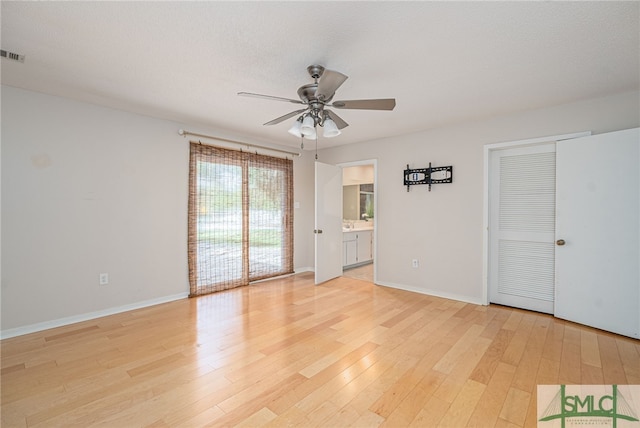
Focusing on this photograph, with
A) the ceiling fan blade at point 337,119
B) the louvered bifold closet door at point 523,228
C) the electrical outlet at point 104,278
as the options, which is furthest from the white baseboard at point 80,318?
the louvered bifold closet door at point 523,228

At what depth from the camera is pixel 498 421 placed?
1.74 metres

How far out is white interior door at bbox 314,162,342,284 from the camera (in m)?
4.88

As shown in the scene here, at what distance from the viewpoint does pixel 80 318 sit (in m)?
3.27

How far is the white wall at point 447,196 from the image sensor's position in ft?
10.8

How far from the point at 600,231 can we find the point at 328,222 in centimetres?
345

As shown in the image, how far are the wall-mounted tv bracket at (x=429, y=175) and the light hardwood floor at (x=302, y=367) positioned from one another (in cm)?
178

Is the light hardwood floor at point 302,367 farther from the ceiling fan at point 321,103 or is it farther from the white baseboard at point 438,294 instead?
the ceiling fan at point 321,103

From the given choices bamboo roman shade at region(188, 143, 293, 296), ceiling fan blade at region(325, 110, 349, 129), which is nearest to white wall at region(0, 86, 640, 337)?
bamboo roman shade at region(188, 143, 293, 296)

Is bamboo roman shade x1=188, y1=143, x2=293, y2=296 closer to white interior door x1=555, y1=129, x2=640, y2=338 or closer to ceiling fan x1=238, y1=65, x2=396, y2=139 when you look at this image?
ceiling fan x1=238, y1=65, x2=396, y2=139

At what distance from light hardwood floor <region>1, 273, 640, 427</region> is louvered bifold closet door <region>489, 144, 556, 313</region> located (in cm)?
31

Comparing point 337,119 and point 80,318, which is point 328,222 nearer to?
point 337,119

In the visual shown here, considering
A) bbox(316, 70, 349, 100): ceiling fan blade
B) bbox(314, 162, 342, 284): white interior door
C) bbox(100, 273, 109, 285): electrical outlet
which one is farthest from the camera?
bbox(314, 162, 342, 284): white interior door

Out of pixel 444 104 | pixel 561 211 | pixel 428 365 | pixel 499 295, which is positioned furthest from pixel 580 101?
pixel 428 365

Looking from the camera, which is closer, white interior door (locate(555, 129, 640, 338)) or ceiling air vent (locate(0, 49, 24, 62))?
ceiling air vent (locate(0, 49, 24, 62))
